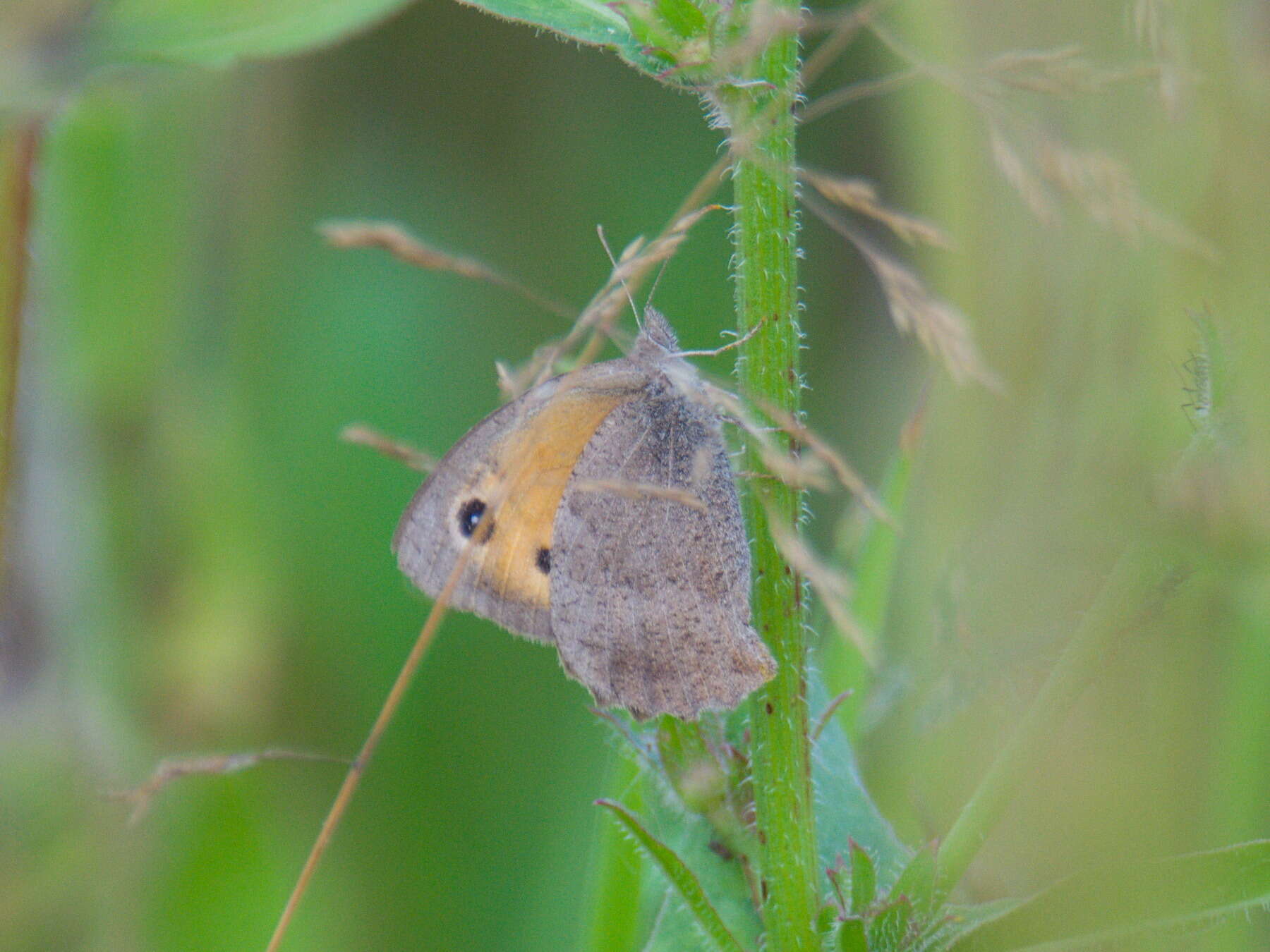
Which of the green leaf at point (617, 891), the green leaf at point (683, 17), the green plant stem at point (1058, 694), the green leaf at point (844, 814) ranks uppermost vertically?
the green leaf at point (683, 17)

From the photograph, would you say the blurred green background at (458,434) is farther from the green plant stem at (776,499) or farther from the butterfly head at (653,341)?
the butterfly head at (653,341)

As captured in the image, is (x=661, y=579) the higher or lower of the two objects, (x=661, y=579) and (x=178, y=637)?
the higher

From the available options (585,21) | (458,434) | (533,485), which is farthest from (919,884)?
(458,434)

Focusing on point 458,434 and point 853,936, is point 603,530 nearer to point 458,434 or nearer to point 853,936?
point 853,936

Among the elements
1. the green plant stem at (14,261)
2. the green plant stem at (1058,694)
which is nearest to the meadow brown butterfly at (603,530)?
the green plant stem at (1058,694)

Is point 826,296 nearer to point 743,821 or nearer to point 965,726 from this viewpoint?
point 965,726

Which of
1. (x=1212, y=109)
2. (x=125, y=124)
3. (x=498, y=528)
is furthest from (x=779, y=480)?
(x=125, y=124)

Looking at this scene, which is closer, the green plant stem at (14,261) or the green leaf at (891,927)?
the green leaf at (891,927)

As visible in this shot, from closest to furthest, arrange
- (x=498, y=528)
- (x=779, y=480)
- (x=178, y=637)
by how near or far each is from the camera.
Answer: (x=779, y=480) < (x=498, y=528) < (x=178, y=637)
